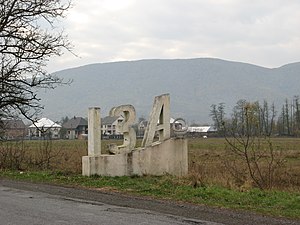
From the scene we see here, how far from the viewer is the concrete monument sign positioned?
19000 millimetres

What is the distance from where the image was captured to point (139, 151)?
63.3ft

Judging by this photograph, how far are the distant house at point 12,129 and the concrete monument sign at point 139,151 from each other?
8.55 metres

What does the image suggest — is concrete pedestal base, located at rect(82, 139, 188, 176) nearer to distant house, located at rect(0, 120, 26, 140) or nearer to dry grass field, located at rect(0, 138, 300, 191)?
dry grass field, located at rect(0, 138, 300, 191)

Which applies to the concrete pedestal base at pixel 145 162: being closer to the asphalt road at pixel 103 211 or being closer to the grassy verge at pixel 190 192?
the grassy verge at pixel 190 192

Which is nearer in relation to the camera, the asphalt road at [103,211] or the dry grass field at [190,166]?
the asphalt road at [103,211]

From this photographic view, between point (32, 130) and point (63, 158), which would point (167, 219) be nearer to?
point (63, 158)

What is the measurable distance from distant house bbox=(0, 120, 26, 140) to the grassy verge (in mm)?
7014

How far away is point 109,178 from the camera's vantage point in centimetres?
1831

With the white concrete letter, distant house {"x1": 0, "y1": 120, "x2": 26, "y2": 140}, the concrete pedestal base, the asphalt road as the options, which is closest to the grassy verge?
the concrete pedestal base

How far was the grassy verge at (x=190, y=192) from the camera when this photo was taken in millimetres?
12109

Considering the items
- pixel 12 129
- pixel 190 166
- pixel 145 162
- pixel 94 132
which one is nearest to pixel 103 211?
pixel 94 132

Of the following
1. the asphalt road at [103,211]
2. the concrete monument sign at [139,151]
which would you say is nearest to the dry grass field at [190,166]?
the concrete monument sign at [139,151]

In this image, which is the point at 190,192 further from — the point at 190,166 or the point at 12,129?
the point at 12,129

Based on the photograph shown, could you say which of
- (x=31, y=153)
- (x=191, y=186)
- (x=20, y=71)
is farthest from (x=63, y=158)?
(x=191, y=186)
